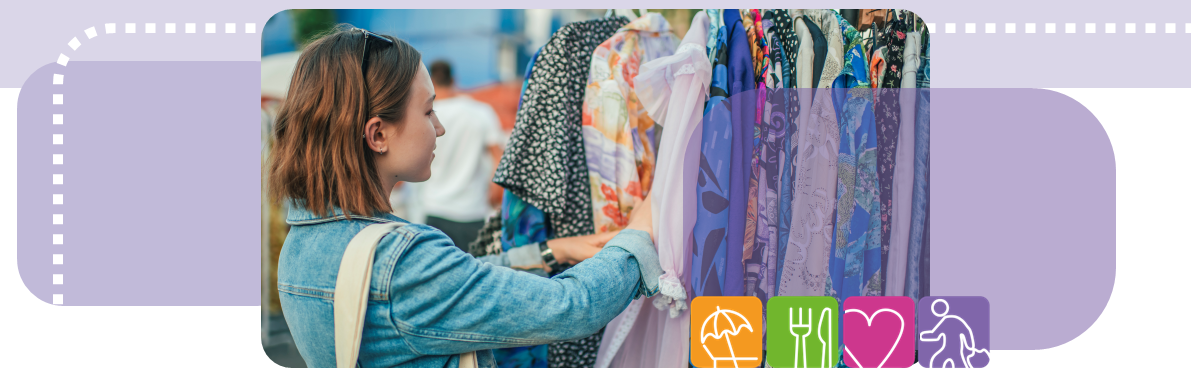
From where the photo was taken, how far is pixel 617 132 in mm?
1457

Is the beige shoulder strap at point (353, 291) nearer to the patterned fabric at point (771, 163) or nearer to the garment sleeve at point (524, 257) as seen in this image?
the garment sleeve at point (524, 257)

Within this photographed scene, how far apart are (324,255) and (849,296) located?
3.40 ft

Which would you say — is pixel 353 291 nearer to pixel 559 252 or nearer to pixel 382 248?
pixel 382 248

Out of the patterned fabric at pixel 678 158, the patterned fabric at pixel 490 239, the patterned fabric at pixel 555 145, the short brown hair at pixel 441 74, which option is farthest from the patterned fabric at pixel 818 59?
the short brown hair at pixel 441 74

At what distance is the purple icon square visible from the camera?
1.20m

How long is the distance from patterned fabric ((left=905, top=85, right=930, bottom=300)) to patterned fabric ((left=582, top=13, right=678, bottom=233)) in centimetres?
60

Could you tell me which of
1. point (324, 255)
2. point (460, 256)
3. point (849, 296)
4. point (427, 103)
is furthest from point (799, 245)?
point (324, 255)

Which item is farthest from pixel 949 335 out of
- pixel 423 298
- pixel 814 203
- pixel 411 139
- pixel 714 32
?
pixel 411 139

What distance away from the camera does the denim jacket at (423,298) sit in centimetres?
99

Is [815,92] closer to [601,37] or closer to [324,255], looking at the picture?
[601,37]

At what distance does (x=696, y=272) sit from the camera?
1.27 metres

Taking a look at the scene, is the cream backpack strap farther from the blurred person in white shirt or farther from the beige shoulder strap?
the blurred person in white shirt

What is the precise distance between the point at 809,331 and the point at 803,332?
0.01 m

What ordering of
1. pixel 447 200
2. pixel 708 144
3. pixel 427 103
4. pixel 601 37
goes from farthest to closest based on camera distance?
pixel 447 200 → pixel 601 37 → pixel 708 144 → pixel 427 103
